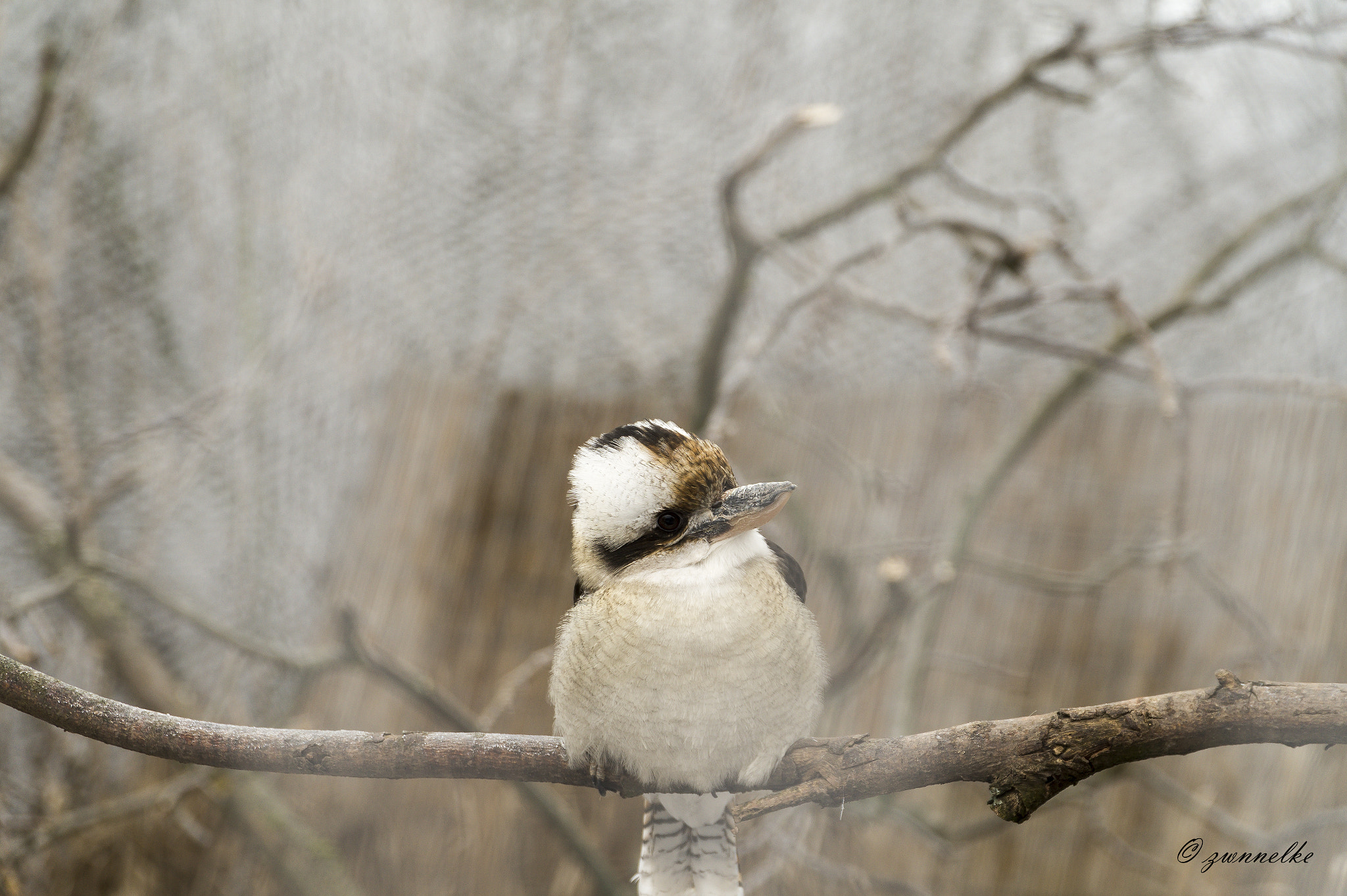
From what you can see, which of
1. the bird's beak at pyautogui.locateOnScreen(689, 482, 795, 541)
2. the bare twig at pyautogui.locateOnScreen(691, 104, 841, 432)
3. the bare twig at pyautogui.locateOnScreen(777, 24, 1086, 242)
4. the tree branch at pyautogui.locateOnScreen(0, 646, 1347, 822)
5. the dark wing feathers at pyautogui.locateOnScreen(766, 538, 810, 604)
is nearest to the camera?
the tree branch at pyautogui.locateOnScreen(0, 646, 1347, 822)

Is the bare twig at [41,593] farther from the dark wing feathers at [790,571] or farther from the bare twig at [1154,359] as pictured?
the bare twig at [1154,359]

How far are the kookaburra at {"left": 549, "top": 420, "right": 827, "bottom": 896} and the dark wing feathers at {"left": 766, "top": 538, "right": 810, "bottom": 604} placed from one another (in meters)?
0.05

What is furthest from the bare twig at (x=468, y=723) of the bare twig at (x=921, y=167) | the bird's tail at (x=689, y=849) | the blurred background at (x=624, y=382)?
the bare twig at (x=921, y=167)

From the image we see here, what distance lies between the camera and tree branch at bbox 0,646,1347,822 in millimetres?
484

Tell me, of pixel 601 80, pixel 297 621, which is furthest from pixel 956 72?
pixel 297 621

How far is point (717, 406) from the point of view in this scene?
123 centimetres

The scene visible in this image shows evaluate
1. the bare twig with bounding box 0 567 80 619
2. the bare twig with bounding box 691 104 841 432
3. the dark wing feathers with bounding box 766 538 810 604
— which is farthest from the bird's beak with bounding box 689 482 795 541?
the bare twig with bounding box 0 567 80 619

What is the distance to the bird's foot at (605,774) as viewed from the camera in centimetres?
74

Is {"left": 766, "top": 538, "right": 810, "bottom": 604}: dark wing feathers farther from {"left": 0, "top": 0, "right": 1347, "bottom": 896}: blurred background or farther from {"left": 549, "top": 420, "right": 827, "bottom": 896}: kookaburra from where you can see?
{"left": 0, "top": 0, "right": 1347, "bottom": 896}: blurred background

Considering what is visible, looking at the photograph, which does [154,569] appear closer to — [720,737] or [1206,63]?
[720,737]

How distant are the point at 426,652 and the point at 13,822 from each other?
67 cm

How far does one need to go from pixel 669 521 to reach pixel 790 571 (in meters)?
0.17

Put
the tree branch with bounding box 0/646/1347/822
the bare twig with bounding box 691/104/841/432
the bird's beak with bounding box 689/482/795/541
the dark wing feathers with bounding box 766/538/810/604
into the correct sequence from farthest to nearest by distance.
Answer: the bare twig with bounding box 691/104/841/432 → the dark wing feathers with bounding box 766/538/810/604 → the bird's beak with bounding box 689/482/795/541 → the tree branch with bounding box 0/646/1347/822

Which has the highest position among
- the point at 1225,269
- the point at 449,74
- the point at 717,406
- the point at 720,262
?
the point at 449,74
